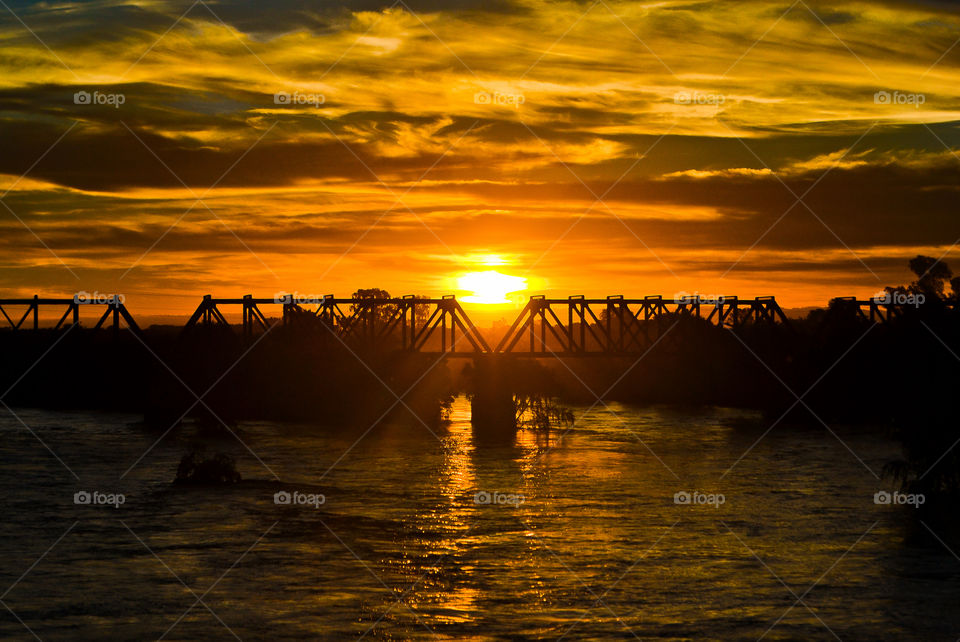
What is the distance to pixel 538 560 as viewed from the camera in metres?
30.2

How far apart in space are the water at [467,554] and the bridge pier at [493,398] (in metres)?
31.8

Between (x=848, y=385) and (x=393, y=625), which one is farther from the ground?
(x=848, y=385)

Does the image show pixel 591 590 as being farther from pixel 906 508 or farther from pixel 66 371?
pixel 66 371

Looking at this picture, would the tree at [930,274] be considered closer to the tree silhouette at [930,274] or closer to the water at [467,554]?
the tree silhouette at [930,274]

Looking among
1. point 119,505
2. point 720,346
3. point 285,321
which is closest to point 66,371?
point 285,321

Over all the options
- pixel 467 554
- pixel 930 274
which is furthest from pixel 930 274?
pixel 467 554

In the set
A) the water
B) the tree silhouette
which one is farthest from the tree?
the water

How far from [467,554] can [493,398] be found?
6465cm

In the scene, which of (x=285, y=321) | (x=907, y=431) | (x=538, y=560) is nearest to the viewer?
(x=538, y=560)

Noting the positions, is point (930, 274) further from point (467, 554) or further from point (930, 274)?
point (467, 554)

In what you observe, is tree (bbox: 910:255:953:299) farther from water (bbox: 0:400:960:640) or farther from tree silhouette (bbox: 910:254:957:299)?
water (bbox: 0:400:960:640)

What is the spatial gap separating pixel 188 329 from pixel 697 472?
60.5m

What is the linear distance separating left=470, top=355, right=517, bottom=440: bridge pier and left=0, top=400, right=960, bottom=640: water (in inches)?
1253

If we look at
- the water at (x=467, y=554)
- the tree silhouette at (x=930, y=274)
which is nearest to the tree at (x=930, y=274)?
the tree silhouette at (x=930, y=274)
